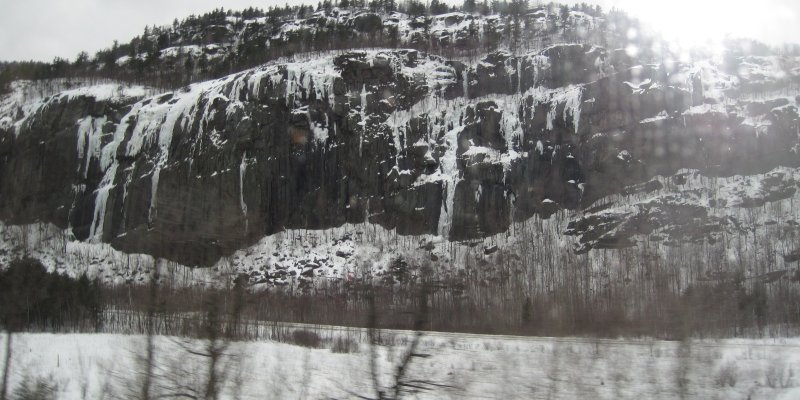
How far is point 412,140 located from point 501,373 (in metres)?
73.4

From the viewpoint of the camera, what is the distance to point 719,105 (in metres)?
74.1

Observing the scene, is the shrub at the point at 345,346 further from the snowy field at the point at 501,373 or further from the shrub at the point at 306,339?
the snowy field at the point at 501,373

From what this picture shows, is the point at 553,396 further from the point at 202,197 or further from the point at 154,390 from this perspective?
the point at 202,197

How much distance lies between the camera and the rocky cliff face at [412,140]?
7156cm

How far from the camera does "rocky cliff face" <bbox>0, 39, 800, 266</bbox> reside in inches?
2817

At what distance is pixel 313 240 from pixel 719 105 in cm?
5118

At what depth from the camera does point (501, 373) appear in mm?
7543

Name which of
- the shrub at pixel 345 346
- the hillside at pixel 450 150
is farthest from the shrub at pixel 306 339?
the hillside at pixel 450 150

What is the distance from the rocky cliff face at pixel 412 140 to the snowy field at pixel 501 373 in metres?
59.0

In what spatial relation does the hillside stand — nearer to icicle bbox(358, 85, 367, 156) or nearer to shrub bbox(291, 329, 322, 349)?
icicle bbox(358, 85, 367, 156)

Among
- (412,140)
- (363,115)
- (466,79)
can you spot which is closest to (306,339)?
(412,140)

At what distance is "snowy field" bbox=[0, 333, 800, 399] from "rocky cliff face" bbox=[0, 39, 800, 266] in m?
59.0

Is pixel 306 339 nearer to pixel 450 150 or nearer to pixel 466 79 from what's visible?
pixel 450 150

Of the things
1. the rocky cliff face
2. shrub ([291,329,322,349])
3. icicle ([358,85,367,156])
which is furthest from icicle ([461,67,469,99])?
shrub ([291,329,322,349])
